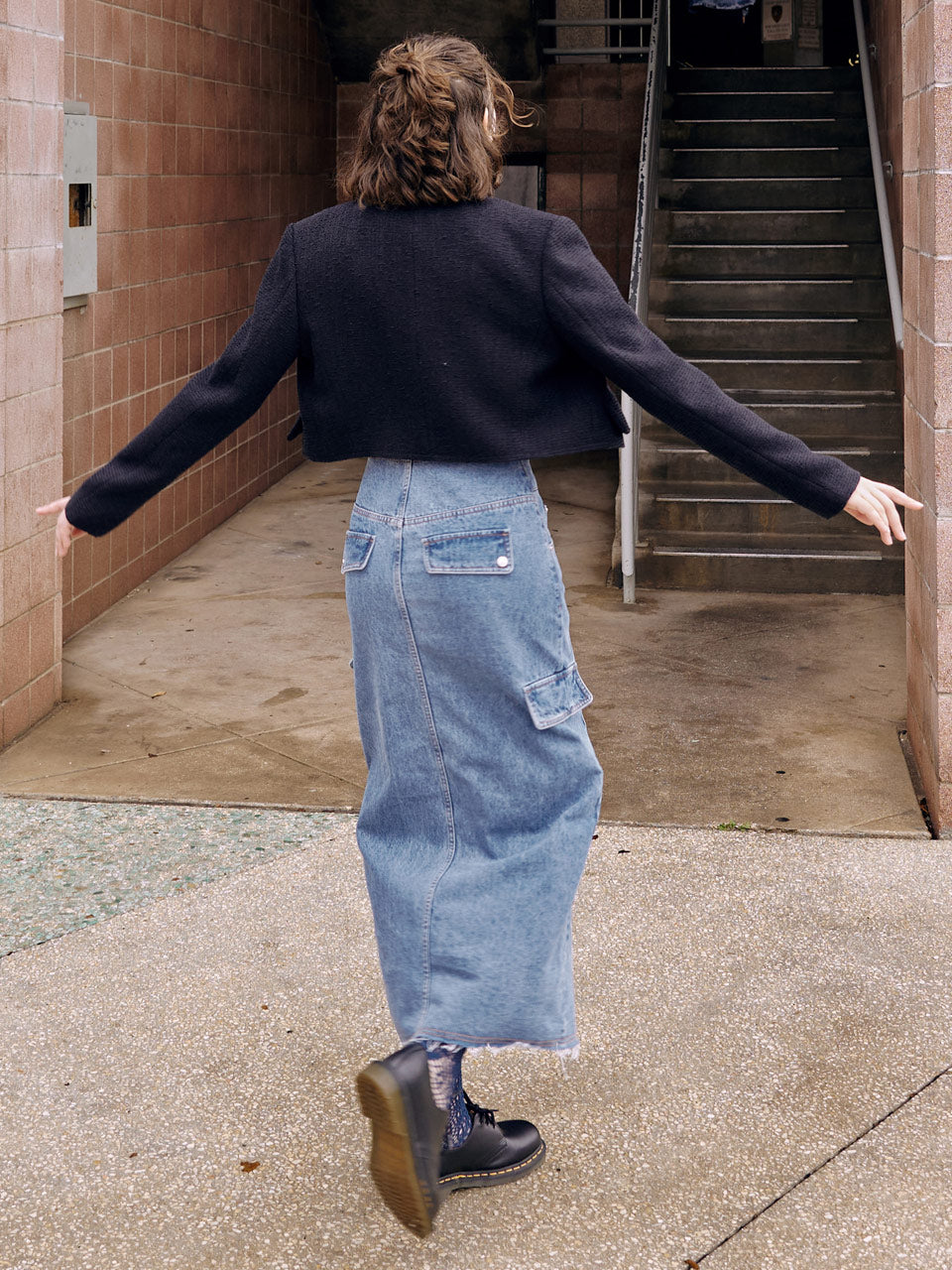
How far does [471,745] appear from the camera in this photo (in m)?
2.29

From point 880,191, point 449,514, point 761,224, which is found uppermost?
point 880,191

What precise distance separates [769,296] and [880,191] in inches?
32.9

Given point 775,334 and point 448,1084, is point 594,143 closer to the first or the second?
point 775,334

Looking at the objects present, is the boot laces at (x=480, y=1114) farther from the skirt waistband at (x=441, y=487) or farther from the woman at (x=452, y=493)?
the skirt waistband at (x=441, y=487)

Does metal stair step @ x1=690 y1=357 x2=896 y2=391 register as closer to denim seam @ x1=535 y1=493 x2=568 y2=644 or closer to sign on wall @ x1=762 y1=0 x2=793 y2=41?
sign on wall @ x1=762 y1=0 x2=793 y2=41

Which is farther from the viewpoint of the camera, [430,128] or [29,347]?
[29,347]

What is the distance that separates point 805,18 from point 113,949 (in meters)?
11.3

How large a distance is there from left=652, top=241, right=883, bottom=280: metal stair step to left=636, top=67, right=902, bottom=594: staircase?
1 centimetres

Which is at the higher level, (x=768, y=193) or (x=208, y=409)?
(x=768, y=193)

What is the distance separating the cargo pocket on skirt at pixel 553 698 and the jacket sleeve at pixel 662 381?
40cm

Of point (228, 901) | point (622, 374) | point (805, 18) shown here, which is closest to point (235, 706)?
point (228, 901)

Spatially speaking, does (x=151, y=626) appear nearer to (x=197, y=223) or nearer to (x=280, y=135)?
(x=197, y=223)

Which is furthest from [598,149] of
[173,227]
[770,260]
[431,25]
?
[173,227]

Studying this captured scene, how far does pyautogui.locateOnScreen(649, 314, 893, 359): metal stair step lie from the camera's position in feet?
27.4
